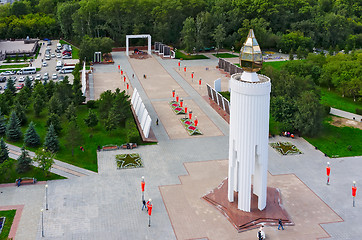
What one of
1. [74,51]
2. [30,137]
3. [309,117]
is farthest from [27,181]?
[74,51]

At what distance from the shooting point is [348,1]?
356ft

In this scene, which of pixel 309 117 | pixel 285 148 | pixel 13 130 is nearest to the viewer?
pixel 285 148

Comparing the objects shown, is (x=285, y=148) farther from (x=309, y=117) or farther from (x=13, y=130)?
(x=13, y=130)

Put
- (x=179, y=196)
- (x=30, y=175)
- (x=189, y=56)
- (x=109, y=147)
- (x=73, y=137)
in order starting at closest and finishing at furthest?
(x=179, y=196) → (x=30, y=175) → (x=73, y=137) → (x=109, y=147) → (x=189, y=56)

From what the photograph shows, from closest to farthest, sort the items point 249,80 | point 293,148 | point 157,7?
point 249,80 → point 293,148 → point 157,7

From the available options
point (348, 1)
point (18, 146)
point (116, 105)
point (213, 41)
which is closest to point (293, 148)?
point (116, 105)

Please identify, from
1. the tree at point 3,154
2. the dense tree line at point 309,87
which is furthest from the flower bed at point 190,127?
the tree at point 3,154

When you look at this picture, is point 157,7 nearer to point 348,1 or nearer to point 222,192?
point 348,1

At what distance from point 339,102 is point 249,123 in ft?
107

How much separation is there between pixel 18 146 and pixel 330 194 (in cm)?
2816

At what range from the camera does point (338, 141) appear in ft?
146

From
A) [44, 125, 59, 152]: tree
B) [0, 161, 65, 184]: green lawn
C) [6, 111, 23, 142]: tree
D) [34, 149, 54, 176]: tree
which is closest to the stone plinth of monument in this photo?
[34, 149, 54, 176]: tree

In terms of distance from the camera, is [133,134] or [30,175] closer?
[30,175]

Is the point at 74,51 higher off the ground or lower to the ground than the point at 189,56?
higher
